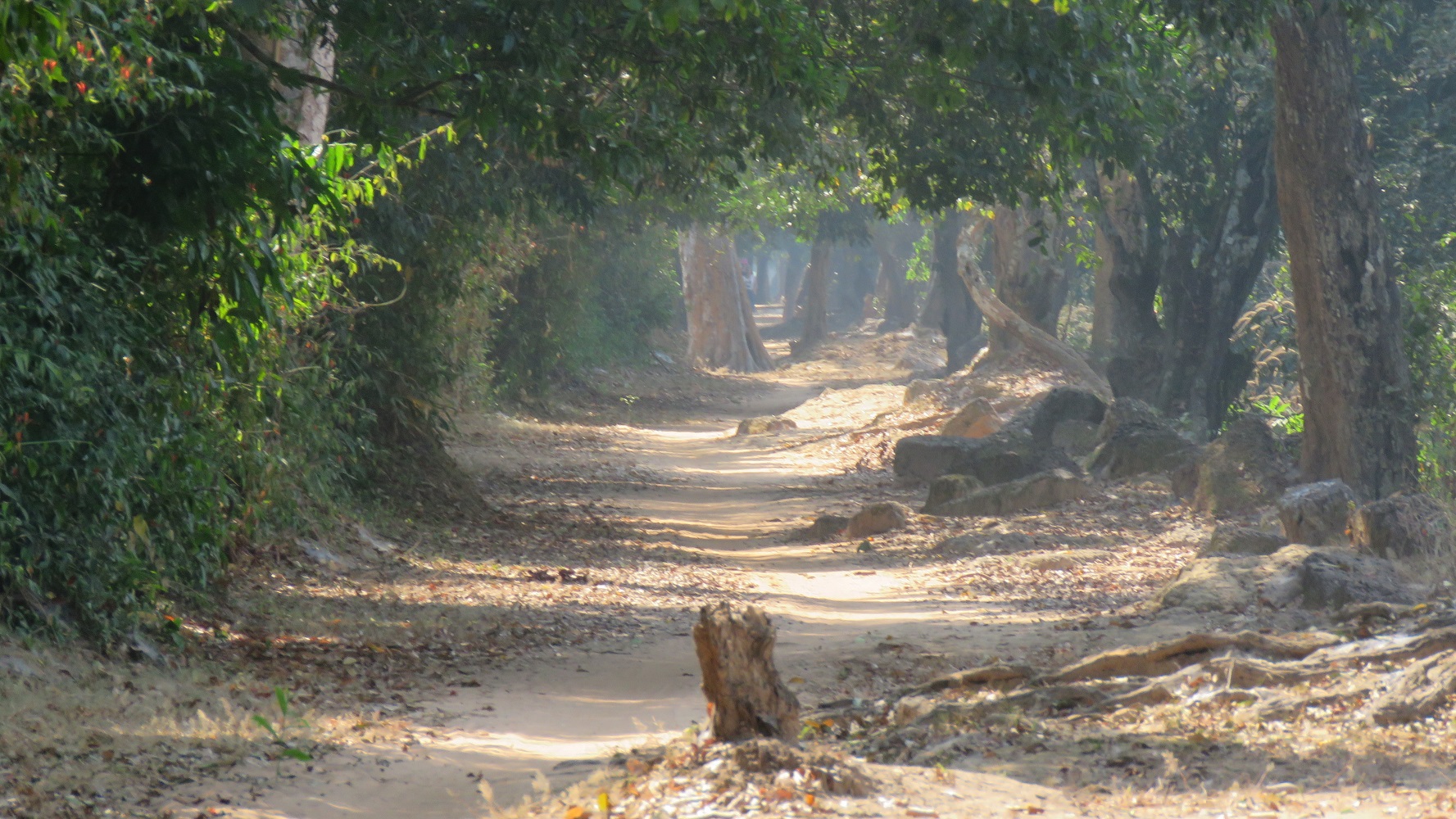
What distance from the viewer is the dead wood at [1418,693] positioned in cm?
516

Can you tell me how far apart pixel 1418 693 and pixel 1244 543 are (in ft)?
17.1

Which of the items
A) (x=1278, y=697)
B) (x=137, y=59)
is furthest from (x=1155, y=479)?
(x=137, y=59)

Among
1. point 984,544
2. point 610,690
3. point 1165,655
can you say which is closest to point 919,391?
point 984,544

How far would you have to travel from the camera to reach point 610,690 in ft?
23.7

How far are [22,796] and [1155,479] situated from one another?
41.6 ft

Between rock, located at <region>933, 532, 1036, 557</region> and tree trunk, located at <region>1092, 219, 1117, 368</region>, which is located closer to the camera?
rock, located at <region>933, 532, 1036, 557</region>

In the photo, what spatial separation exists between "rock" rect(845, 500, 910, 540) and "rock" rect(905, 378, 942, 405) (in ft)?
35.7

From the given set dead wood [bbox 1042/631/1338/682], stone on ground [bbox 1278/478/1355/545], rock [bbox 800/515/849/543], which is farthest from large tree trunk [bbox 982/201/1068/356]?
dead wood [bbox 1042/631/1338/682]

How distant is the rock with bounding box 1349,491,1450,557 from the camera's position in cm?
977

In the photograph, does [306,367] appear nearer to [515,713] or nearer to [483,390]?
[515,713]

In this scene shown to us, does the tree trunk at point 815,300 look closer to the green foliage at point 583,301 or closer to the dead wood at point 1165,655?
the green foliage at point 583,301

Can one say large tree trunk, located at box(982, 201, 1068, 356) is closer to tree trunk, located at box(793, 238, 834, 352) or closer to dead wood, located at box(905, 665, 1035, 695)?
dead wood, located at box(905, 665, 1035, 695)

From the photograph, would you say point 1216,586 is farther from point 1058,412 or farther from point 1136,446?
point 1058,412

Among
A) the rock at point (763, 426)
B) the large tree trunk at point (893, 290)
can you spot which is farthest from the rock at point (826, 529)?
the large tree trunk at point (893, 290)
